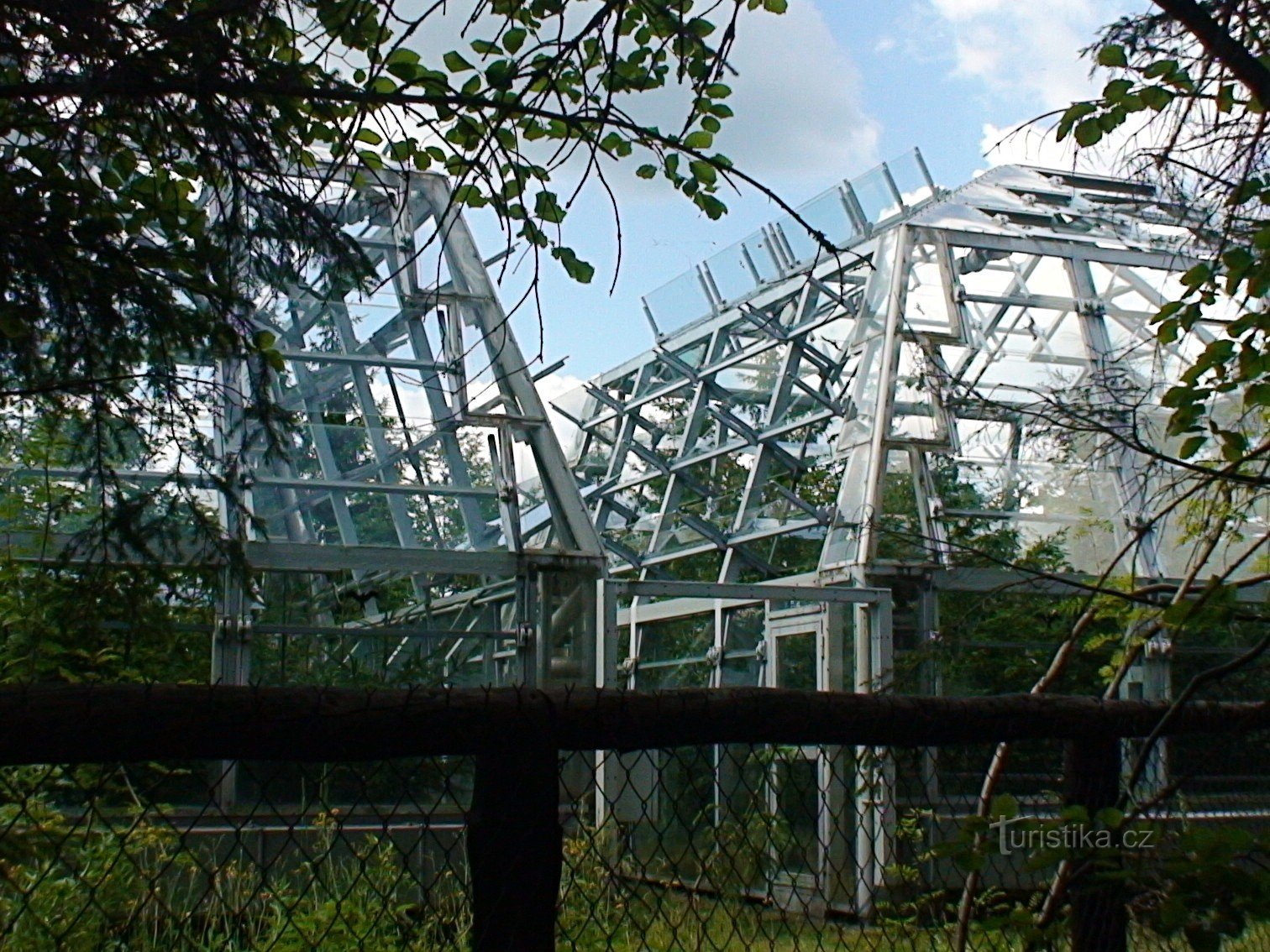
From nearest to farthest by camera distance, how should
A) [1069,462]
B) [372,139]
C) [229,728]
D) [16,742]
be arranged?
[16,742] → [229,728] → [372,139] → [1069,462]

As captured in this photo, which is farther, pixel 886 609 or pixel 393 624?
pixel 886 609

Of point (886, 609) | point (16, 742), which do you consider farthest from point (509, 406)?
point (16, 742)

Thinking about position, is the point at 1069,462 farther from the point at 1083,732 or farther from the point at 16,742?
the point at 16,742

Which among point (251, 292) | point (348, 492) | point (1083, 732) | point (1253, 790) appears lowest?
point (1253, 790)

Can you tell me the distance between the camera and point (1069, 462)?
11469mm

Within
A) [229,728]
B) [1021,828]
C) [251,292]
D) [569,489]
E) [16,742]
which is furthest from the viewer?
[569,489]

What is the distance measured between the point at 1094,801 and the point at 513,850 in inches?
46.7

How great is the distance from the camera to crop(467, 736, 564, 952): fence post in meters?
1.97

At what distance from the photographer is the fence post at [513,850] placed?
1971mm

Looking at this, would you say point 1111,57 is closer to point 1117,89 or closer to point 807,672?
point 1117,89

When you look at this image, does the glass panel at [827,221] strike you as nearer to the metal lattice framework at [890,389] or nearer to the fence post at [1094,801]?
the metal lattice framework at [890,389]

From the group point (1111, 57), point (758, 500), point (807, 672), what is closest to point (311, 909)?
point (1111, 57)

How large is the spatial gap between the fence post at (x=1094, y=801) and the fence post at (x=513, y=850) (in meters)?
1.04

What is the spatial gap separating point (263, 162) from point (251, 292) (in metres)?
2.21
